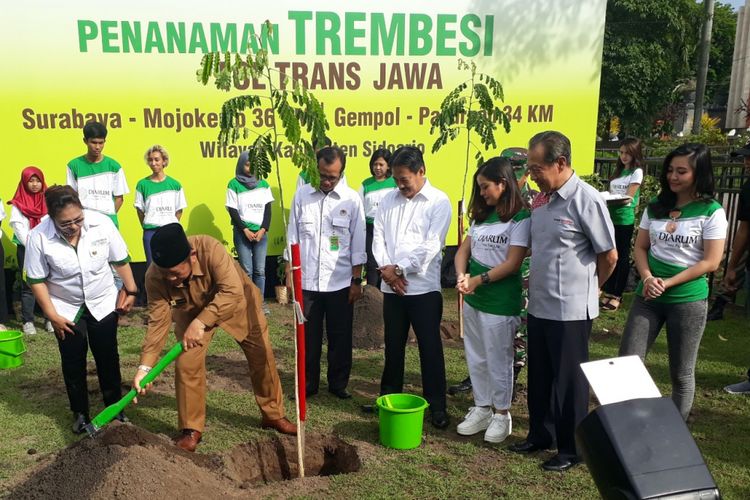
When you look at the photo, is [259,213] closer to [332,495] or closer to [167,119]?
[167,119]

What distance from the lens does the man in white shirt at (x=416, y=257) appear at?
451cm

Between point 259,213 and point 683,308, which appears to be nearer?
point 683,308

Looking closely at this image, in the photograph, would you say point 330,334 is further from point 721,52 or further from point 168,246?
point 721,52

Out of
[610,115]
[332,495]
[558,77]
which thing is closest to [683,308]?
[332,495]

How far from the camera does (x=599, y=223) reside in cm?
361

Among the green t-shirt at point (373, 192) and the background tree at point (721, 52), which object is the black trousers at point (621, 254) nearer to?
the green t-shirt at point (373, 192)

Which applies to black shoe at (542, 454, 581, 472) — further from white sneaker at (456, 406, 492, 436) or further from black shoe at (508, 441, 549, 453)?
white sneaker at (456, 406, 492, 436)

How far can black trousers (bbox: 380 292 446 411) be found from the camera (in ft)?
15.0

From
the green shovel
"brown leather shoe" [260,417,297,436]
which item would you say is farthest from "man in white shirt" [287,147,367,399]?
the green shovel

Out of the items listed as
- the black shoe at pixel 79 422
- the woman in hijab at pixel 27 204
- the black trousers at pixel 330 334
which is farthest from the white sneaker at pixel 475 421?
the woman in hijab at pixel 27 204

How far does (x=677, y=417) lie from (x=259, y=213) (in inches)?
266

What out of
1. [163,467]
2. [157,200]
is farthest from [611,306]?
[163,467]

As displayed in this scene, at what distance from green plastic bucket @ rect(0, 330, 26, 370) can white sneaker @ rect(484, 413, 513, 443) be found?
4393 mm

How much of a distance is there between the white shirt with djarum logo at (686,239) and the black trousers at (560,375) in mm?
674
